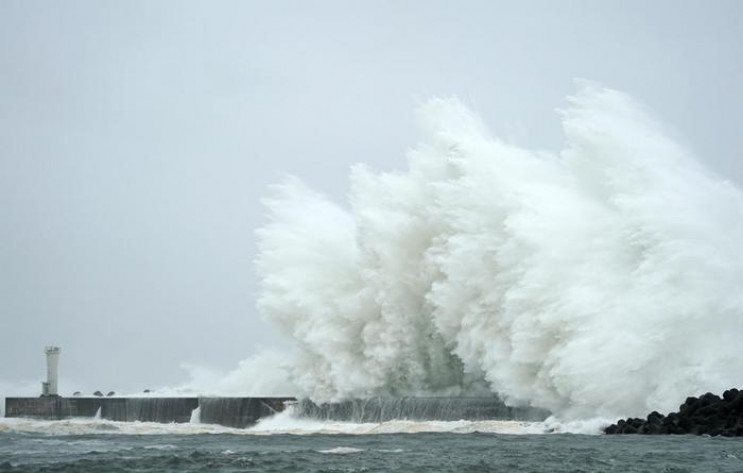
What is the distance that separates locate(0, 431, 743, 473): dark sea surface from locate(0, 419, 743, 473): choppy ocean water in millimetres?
14

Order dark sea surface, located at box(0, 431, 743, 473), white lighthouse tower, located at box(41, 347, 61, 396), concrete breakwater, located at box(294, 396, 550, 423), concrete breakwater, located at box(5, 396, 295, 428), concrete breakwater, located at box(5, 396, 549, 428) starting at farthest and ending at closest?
1. white lighthouse tower, located at box(41, 347, 61, 396)
2. concrete breakwater, located at box(5, 396, 295, 428)
3. concrete breakwater, located at box(5, 396, 549, 428)
4. concrete breakwater, located at box(294, 396, 550, 423)
5. dark sea surface, located at box(0, 431, 743, 473)

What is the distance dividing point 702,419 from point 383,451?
17.9 ft

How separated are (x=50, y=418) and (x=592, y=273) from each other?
17.0 m

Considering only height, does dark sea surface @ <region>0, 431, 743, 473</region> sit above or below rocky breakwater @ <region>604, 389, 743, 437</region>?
below

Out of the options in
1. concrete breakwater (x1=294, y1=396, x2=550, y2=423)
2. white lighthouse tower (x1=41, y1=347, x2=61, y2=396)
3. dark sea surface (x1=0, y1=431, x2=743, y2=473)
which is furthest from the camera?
white lighthouse tower (x1=41, y1=347, x2=61, y2=396)

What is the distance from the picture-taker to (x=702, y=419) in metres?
19.9

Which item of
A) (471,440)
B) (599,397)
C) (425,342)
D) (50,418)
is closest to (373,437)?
(471,440)

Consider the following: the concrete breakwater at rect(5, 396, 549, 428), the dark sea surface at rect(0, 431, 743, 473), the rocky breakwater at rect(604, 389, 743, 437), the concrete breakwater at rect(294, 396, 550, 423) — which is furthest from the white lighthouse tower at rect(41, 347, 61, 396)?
the rocky breakwater at rect(604, 389, 743, 437)

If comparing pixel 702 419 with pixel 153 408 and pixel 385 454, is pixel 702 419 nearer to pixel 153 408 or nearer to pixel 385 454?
pixel 385 454

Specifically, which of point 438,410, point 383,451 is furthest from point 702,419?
point 438,410

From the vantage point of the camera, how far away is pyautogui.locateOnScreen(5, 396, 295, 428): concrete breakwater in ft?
100

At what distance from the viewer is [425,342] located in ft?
101

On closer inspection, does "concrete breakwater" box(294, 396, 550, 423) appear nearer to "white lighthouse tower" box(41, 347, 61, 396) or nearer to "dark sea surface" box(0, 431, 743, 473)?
"dark sea surface" box(0, 431, 743, 473)

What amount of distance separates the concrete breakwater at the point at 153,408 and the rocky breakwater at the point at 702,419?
39.1 ft
